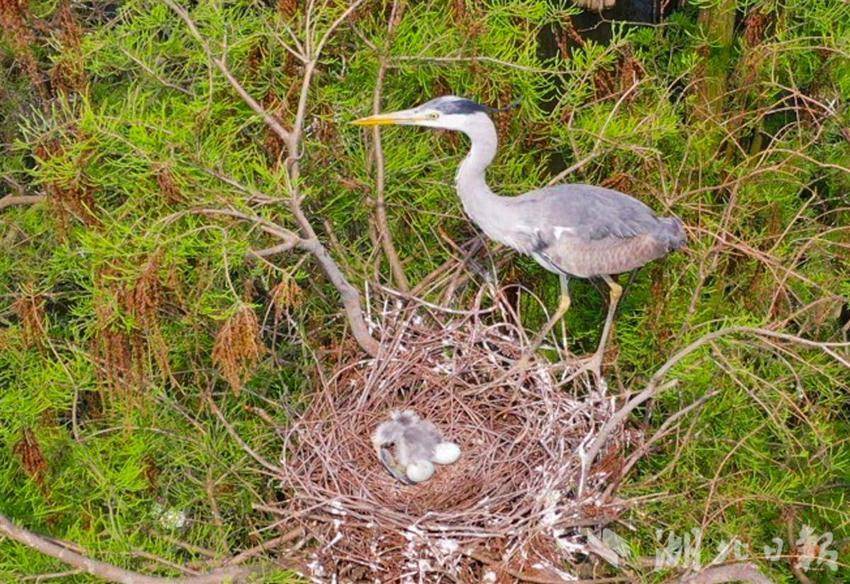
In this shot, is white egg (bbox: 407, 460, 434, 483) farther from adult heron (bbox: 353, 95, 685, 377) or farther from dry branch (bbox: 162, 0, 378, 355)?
dry branch (bbox: 162, 0, 378, 355)

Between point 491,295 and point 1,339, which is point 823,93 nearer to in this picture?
point 491,295

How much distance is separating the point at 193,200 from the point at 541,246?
46.8 inches

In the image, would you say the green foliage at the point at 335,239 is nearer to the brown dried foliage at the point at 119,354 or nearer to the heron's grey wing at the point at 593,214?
the brown dried foliage at the point at 119,354

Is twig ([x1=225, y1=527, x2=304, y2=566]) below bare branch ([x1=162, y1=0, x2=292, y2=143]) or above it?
below

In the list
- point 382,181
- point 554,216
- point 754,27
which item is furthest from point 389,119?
point 754,27

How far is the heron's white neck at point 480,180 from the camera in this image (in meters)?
4.28

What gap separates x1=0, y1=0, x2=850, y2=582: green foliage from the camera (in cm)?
397

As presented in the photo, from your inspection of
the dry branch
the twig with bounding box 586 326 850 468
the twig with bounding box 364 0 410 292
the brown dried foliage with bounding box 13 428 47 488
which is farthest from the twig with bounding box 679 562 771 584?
the brown dried foliage with bounding box 13 428 47 488

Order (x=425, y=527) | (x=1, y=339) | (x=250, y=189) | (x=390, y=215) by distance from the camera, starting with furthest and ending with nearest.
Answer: (x=390, y=215)
(x=1, y=339)
(x=425, y=527)
(x=250, y=189)

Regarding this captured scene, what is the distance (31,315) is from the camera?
157 inches

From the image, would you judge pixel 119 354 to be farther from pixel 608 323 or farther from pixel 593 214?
pixel 608 323

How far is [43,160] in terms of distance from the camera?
3.85 meters

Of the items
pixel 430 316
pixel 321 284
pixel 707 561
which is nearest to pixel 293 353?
pixel 321 284

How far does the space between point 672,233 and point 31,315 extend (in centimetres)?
194
